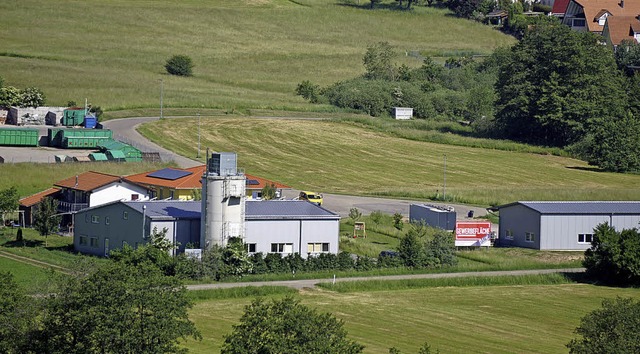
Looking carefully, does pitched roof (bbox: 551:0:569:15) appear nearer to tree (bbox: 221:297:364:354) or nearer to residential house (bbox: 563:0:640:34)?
residential house (bbox: 563:0:640:34)

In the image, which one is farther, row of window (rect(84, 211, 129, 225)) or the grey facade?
row of window (rect(84, 211, 129, 225))

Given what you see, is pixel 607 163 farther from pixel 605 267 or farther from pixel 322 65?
pixel 322 65

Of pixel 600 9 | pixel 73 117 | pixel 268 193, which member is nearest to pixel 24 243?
pixel 268 193

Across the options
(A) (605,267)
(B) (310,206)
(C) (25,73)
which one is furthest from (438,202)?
(C) (25,73)

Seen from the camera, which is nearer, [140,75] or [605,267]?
[605,267]

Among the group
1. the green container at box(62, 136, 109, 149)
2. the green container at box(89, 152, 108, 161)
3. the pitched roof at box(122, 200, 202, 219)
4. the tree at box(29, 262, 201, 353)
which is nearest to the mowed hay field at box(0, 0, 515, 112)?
the green container at box(62, 136, 109, 149)

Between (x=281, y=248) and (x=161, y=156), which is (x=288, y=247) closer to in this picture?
(x=281, y=248)
